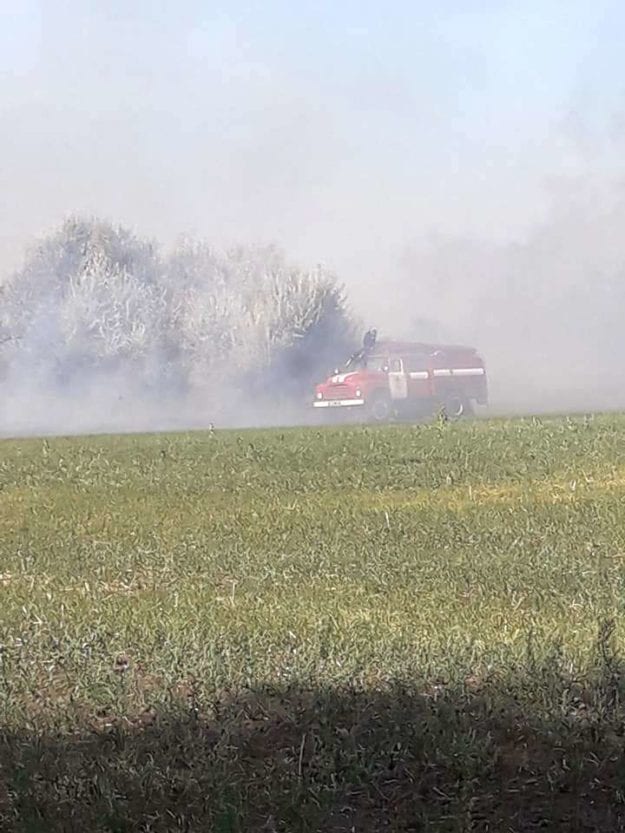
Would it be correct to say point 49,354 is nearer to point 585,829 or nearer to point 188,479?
point 188,479

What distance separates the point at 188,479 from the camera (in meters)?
15.9

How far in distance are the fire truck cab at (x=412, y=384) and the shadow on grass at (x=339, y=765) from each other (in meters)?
28.6

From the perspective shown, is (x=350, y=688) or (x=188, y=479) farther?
(x=188, y=479)

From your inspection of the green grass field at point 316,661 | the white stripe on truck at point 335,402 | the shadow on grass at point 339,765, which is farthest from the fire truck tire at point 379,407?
the shadow on grass at point 339,765

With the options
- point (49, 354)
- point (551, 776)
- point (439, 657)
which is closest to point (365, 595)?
point (439, 657)

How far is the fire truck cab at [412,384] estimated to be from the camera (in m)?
34.4

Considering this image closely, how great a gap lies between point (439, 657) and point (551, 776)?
62.5 inches

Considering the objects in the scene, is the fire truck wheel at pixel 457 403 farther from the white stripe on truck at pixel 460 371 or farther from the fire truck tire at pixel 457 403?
the white stripe on truck at pixel 460 371

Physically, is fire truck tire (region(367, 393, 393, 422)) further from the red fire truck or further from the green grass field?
the green grass field

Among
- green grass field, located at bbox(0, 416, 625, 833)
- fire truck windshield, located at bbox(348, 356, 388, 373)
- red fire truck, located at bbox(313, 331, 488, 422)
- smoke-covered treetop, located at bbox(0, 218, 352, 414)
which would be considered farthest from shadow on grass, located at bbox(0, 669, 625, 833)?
smoke-covered treetop, located at bbox(0, 218, 352, 414)

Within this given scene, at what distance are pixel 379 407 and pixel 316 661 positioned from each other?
28.4m

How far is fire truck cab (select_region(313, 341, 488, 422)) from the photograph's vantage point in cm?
3444

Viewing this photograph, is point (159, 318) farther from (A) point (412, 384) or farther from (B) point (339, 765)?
(B) point (339, 765)

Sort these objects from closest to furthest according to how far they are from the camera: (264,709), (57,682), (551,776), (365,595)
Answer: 1. (551,776)
2. (264,709)
3. (57,682)
4. (365,595)
